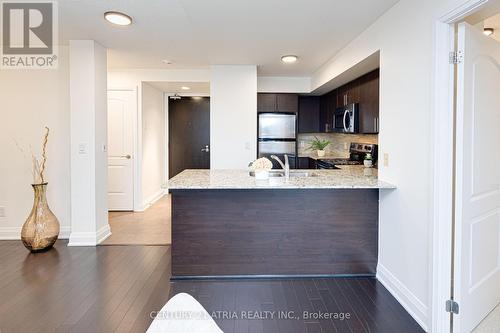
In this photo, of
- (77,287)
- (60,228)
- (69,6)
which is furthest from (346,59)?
(60,228)

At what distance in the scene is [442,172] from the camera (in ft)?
6.59

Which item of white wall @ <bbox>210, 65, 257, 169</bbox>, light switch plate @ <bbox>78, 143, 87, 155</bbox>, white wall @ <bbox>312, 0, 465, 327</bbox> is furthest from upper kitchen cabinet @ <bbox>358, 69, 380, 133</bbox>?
light switch plate @ <bbox>78, 143, 87, 155</bbox>

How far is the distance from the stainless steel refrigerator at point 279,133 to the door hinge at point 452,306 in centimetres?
404

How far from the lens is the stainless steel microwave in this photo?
4348 mm

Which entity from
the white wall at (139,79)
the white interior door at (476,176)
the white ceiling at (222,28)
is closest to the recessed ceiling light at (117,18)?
the white ceiling at (222,28)

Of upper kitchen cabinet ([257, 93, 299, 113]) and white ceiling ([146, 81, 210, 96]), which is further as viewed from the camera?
upper kitchen cabinet ([257, 93, 299, 113])

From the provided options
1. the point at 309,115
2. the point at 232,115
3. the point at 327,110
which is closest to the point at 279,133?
the point at 309,115

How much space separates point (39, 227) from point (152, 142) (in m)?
2.94

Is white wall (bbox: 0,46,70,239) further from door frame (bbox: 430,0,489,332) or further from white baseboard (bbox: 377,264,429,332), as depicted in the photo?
door frame (bbox: 430,0,489,332)

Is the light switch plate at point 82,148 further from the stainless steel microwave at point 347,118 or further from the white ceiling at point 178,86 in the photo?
the stainless steel microwave at point 347,118

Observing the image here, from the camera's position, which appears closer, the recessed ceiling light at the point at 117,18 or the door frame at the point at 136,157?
the recessed ceiling light at the point at 117,18

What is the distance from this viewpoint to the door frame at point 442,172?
1.98m

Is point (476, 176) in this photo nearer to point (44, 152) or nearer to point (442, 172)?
point (442, 172)

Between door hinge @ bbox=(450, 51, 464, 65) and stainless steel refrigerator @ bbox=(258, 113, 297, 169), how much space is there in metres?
3.99
